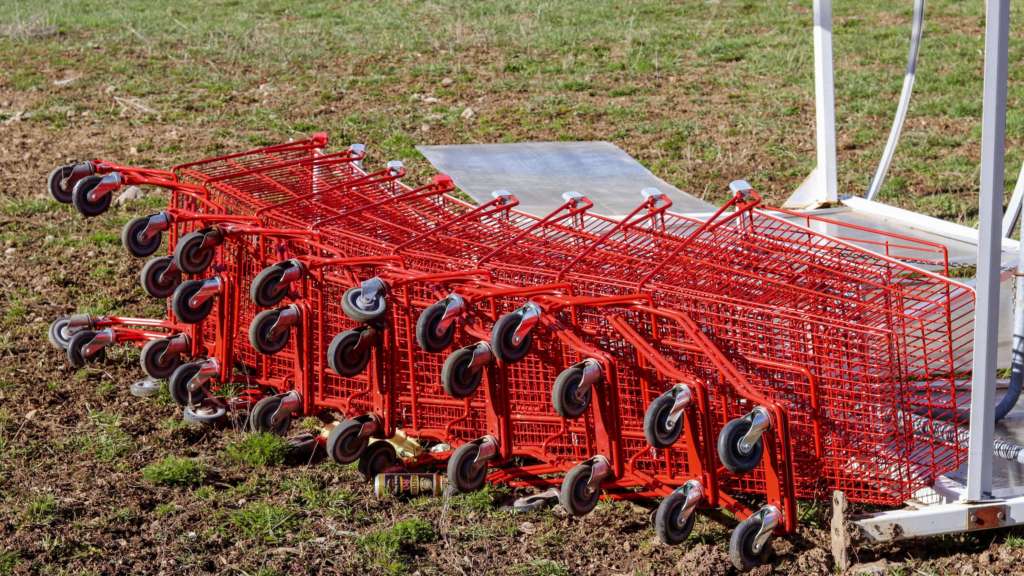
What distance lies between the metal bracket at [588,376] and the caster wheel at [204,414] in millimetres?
2136

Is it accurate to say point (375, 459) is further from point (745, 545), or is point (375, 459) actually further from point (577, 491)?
point (745, 545)

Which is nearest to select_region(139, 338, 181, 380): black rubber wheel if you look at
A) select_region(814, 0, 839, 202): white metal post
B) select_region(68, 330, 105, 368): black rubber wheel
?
select_region(68, 330, 105, 368): black rubber wheel

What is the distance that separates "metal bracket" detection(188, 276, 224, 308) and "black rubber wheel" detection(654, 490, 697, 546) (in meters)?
2.19

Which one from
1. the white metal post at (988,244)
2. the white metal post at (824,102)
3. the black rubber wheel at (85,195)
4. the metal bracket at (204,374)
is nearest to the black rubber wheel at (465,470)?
the metal bracket at (204,374)

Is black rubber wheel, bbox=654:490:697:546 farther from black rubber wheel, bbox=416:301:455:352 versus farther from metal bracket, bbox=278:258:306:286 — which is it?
metal bracket, bbox=278:258:306:286

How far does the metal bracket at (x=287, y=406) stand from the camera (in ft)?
16.9

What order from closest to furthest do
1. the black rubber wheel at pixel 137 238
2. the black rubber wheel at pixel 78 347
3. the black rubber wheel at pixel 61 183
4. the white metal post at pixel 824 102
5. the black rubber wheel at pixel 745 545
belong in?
the black rubber wheel at pixel 745 545 → the black rubber wheel at pixel 137 238 → the black rubber wheel at pixel 61 183 → the black rubber wheel at pixel 78 347 → the white metal post at pixel 824 102

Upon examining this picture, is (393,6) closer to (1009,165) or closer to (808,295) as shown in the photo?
(1009,165)

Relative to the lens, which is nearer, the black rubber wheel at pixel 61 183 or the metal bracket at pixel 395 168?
the black rubber wheel at pixel 61 183

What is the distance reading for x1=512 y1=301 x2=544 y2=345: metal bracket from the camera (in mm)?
4203

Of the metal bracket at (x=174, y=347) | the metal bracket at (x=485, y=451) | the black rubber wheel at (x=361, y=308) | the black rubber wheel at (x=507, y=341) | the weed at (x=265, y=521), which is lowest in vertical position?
the weed at (x=265, y=521)

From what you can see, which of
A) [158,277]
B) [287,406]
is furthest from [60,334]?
[287,406]

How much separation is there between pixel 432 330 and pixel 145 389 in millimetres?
2239

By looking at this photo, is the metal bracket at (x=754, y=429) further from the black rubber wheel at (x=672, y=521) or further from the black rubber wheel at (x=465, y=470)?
the black rubber wheel at (x=465, y=470)
